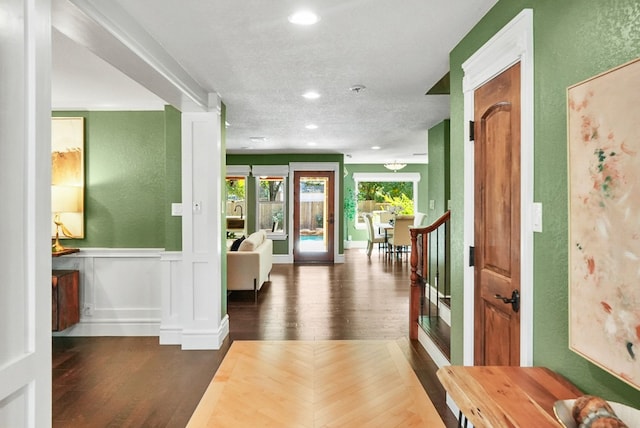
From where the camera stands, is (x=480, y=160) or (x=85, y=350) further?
(x=85, y=350)

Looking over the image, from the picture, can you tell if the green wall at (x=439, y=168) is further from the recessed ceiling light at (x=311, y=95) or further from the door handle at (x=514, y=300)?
the door handle at (x=514, y=300)

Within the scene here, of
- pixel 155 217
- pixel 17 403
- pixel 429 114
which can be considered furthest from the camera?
pixel 429 114

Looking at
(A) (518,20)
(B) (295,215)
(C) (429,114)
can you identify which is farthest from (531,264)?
(B) (295,215)

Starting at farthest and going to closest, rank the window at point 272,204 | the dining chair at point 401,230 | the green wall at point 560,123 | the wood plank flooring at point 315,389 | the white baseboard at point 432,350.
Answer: the window at point 272,204 < the dining chair at point 401,230 < the white baseboard at point 432,350 < the wood plank flooring at point 315,389 < the green wall at point 560,123

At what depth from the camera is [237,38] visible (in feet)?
8.90

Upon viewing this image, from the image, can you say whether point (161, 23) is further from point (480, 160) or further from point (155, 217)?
point (155, 217)

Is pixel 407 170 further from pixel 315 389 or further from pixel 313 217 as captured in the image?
pixel 315 389

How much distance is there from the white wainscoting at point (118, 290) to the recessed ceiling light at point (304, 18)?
2.95 metres

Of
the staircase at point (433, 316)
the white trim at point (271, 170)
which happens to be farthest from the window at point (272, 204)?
the staircase at point (433, 316)

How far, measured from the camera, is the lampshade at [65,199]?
4113mm

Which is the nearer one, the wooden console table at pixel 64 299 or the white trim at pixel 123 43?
the white trim at pixel 123 43

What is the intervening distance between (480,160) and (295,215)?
7.24 meters

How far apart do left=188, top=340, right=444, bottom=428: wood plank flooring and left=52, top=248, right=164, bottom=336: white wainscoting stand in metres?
1.10

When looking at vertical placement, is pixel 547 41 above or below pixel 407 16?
below
